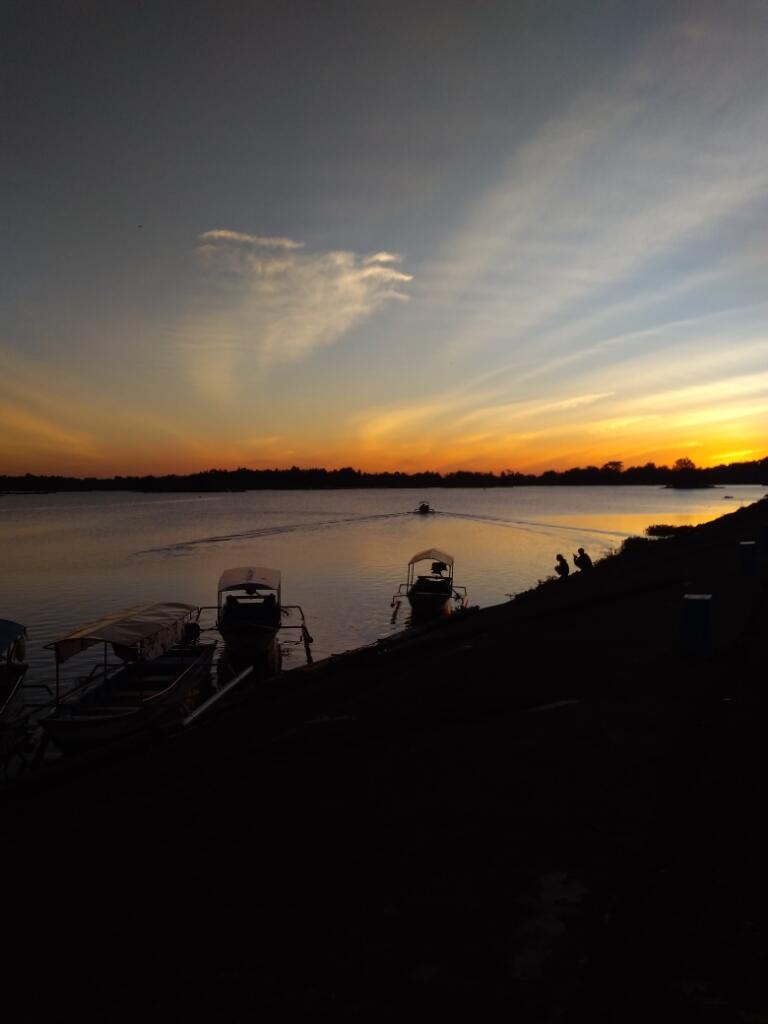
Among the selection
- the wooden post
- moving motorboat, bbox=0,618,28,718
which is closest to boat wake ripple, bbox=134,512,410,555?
moving motorboat, bbox=0,618,28,718

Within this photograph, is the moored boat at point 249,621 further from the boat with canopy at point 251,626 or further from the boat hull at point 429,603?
the boat hull at point 429,603

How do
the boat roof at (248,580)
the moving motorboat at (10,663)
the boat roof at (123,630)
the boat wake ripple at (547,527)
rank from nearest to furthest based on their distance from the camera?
the boat roof at (123,630) → the moving motorboat at (10,663) → the boat roof at (248,580) → the boat wake ripple at (547,527)

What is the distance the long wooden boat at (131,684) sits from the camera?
16938 mm

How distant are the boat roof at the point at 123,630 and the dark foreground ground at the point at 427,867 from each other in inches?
235

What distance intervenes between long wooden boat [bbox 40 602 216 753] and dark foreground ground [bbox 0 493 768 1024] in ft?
15.2

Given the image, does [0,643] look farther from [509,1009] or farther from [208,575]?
[208,575]

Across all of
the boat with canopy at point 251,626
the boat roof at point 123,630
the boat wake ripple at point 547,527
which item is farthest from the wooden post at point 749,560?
the boat wake ripple at point 547,527

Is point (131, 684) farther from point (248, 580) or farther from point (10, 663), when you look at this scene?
point (248, 580)

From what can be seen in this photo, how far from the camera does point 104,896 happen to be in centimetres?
645

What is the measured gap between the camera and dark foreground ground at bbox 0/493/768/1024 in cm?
470

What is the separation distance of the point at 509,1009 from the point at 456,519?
129 meters

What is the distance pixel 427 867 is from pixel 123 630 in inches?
631

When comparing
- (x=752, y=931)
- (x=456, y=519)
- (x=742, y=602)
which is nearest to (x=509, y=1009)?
(x=752, y=931)

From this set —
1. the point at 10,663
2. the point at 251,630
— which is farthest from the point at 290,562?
the point at 10,663
